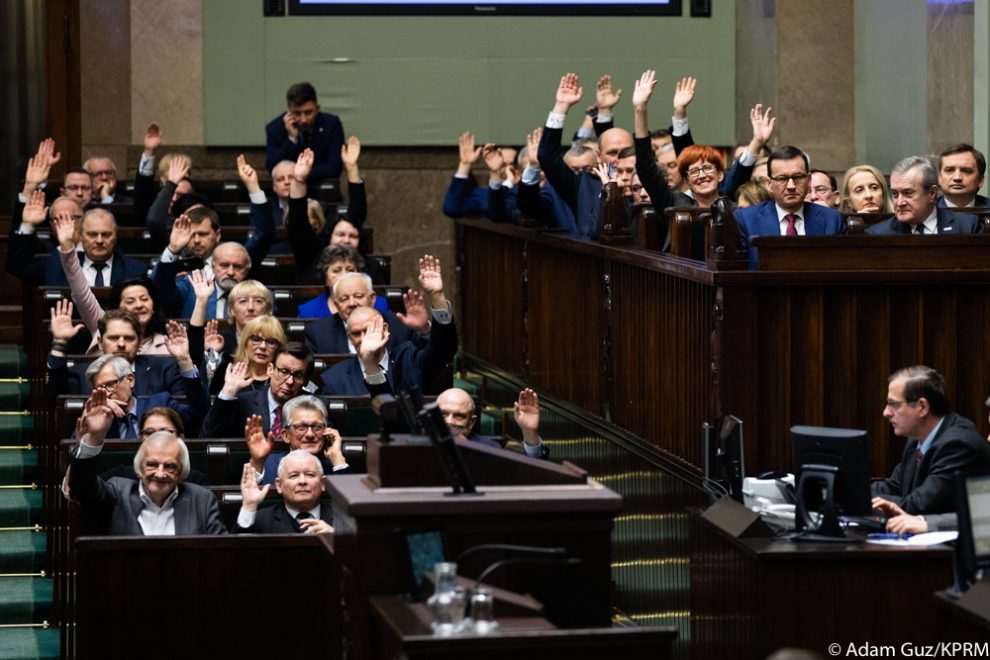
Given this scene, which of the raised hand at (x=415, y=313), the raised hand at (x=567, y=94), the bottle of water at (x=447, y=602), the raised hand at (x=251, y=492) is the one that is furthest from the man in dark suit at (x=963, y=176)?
the bottle of water at (x=447, y=602)

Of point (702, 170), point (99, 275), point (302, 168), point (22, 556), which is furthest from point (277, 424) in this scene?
point (302, 168)

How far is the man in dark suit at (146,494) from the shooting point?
5.34 metres

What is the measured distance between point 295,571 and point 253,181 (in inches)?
149

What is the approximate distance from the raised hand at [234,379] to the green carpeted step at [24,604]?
99cm


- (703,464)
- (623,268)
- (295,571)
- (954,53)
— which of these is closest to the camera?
(295,571)

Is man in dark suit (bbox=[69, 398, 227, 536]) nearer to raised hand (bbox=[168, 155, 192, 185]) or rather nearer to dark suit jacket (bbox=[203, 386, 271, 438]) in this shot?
dark suit jacket (bbox=[203, 386, 271, 438])

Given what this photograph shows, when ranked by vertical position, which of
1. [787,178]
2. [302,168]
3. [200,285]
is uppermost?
[302,168]

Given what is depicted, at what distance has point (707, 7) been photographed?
35.7ft

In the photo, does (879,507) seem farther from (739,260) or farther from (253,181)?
(253,181)

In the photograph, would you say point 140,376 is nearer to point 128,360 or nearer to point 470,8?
point 128,360

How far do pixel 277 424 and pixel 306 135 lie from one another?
12.3ft

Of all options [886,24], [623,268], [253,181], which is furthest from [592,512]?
[886,24]

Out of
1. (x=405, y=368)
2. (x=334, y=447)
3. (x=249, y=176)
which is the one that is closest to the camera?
(x=334, y=447)

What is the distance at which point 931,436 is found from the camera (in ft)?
15.7
